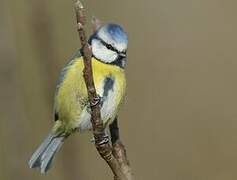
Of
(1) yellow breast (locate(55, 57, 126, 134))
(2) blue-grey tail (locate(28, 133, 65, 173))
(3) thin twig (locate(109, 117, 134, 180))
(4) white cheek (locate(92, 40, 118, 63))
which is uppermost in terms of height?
(4) white cheek (locate(92, 40, 118, 63))

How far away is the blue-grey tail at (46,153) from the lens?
6.95 feet

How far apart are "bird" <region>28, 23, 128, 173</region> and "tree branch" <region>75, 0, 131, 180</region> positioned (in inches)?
20.7

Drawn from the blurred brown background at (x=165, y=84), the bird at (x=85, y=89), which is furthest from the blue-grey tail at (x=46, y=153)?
the blurred brown background at (x=165, y=84)

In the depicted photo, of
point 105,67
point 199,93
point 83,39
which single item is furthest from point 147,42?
point 83,39

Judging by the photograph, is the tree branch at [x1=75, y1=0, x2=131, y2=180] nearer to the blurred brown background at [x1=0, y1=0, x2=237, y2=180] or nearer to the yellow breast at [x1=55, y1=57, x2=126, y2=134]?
the yellow breast at [x1=55, y1=57, x2=126, y2=134]

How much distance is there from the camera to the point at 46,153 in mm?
2227

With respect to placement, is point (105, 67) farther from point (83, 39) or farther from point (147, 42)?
point (147, 42)

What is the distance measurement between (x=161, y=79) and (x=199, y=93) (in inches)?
7.4

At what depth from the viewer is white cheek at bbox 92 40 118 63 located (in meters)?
2.17

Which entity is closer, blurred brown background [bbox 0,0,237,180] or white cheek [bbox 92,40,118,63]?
white cheek [bbox 92,40,118,63]

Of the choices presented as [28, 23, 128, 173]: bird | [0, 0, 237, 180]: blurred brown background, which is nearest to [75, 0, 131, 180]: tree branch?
[28, 23, 128, 173]: bird

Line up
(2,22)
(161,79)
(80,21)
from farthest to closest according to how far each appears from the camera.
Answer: (161,79), (2,22), (80,21)

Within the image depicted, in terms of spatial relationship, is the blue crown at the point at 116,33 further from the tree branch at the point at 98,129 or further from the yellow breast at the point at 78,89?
the tree branch at the point at 98,129

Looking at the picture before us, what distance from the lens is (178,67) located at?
3252 mm
